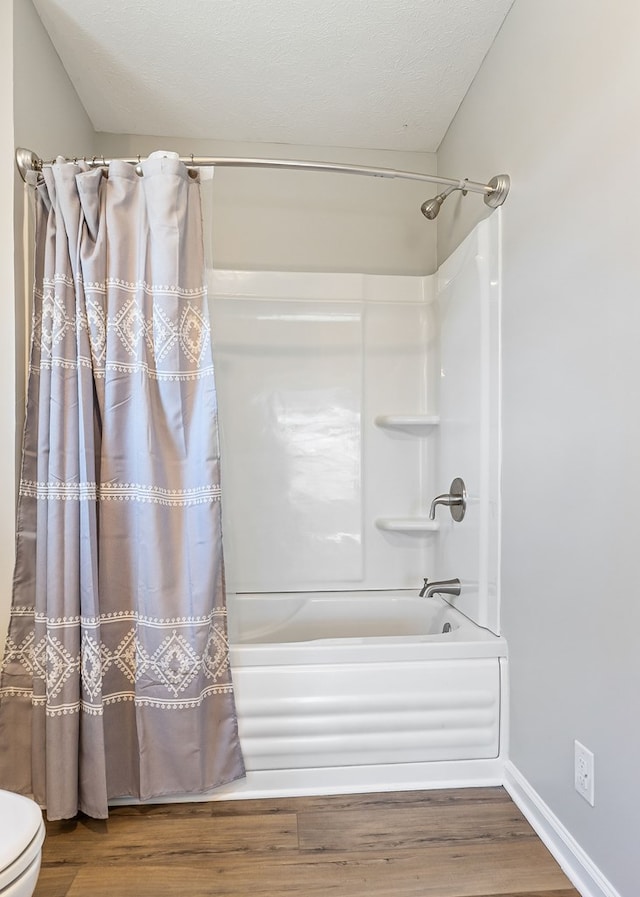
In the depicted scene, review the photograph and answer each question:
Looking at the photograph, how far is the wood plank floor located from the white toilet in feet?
1.48

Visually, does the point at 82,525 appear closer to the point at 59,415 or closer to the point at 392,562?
the point at 59,415

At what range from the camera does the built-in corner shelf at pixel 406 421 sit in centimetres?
253

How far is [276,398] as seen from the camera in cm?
265

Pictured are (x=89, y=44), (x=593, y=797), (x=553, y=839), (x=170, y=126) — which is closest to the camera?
(x=593, y=797)

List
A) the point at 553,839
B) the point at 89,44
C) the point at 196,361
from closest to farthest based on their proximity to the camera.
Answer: the point at 553,839 → the point at 196,361 → the point at 89,44

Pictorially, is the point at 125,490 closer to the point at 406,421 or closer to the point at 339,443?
the point at 339,443

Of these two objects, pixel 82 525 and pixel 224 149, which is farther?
pixel 224 149

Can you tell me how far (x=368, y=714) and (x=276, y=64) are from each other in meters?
2.31

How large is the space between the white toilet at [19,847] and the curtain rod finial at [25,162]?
1.65 metres

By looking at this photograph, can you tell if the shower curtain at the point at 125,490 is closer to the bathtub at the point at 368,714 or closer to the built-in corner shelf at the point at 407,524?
the bathtub at the point at 368,714

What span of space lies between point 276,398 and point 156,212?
109cm

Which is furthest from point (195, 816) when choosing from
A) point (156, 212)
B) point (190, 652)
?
point (156, 212)

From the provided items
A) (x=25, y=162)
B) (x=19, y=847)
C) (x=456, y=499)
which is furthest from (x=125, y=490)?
(x=456, y=499)

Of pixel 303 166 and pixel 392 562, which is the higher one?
pixel 303 166
